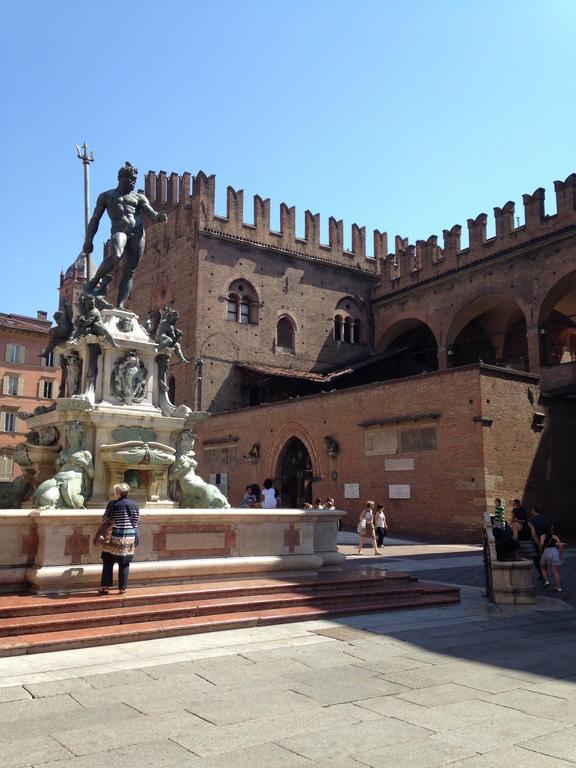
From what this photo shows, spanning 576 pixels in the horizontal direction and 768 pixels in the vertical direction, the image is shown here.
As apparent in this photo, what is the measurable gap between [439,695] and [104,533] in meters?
3.67

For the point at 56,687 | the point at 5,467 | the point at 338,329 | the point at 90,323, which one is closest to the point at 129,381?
the point at 90,323

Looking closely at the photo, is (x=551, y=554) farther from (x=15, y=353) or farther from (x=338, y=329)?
(x=15, y=353)

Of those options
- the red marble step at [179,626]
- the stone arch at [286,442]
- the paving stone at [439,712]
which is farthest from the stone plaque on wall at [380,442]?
the paving stone at [439,712]

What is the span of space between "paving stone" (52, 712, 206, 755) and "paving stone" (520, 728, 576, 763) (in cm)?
184

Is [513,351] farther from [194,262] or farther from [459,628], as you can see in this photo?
[459,628]

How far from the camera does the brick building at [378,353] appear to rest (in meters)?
21.3

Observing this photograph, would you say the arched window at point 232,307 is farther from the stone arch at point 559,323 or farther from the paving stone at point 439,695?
the paving stone at point 439,695

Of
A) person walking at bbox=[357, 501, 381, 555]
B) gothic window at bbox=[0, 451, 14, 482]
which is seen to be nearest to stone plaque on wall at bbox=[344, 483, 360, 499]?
person walking at bbox=[357, 501, 381, 555]

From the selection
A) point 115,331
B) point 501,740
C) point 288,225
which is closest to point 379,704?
point 501,740

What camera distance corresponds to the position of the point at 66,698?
4785mm

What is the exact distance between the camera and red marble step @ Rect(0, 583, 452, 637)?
6.42m

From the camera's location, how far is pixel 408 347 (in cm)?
3600

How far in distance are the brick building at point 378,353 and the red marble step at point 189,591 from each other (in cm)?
1154

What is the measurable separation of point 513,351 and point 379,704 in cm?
3069
